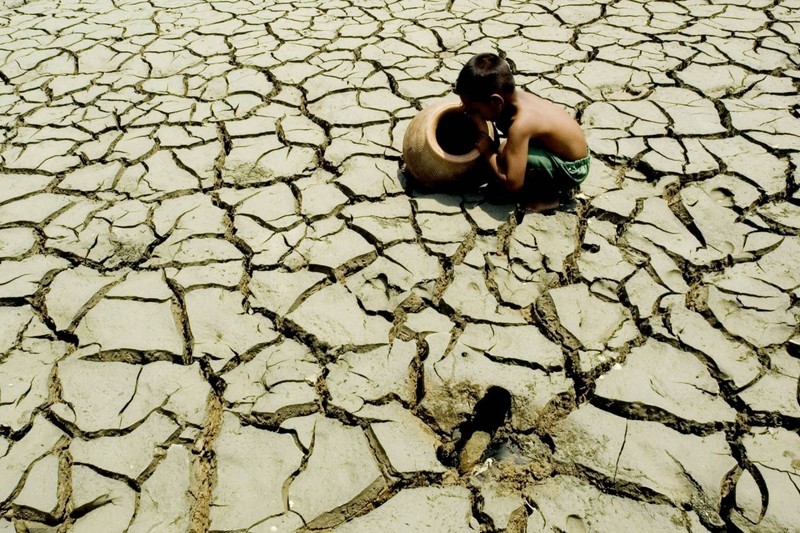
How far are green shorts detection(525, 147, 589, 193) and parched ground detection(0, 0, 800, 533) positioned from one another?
0.49 ft

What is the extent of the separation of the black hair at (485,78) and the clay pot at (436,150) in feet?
0.74

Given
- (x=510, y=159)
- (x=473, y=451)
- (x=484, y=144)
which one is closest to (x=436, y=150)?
(x=484, y=144)

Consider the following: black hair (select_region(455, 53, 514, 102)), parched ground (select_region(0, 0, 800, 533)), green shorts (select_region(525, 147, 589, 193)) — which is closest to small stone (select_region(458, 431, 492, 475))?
parched ground (select_region(0, 0, 800, 533))

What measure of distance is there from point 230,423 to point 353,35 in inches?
120

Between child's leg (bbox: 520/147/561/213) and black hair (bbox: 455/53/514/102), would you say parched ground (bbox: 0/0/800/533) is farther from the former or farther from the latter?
black hair (bbox: 455/53/514/102)

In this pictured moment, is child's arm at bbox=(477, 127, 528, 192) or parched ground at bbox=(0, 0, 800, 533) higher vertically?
child's arm at bbox=(477, 127, 528, 192)

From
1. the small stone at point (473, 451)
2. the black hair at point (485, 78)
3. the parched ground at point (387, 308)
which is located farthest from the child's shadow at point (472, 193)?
the small stone at point (473, 451)

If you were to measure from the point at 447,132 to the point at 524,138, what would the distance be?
18.6 inches

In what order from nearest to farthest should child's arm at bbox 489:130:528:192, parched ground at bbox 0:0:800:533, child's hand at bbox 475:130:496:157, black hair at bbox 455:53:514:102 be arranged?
parched ground at bbox 0:0:800:533 → black hair at bbox 455:53:514:102 → child's arm at bbox 489:130:528:192 → child's hand at bbox 475:130:496:157

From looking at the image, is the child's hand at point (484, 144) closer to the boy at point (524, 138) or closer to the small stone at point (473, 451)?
the boy at point (524, 138)

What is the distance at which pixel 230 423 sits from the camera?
1876 millimetres

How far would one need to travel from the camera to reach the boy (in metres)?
2.33

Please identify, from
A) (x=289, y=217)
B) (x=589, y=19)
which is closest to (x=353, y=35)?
(x=589, y=19)

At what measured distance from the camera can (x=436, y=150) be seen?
2.56 meters
